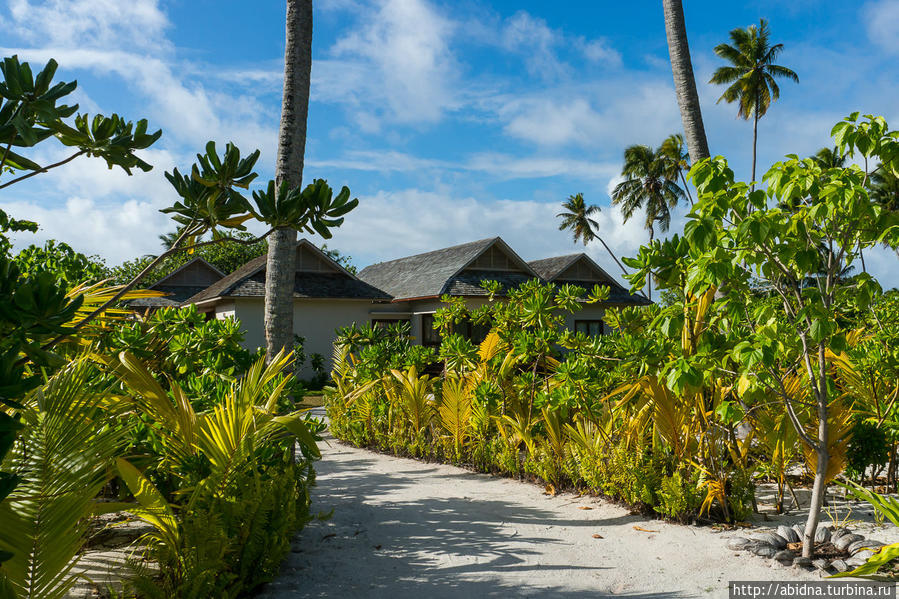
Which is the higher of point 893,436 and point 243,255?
point 243,255

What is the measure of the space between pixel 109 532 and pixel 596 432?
4.18m

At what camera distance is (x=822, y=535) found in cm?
436

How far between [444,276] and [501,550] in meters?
19.1

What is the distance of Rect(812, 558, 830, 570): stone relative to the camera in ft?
13.4

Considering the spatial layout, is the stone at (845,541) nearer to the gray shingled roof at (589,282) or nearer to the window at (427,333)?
the window at (427,333)

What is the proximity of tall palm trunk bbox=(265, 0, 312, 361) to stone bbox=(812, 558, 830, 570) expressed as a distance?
226 inches

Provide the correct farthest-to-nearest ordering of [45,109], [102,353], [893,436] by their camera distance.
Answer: [893,436] → [102,353] → [45,109]

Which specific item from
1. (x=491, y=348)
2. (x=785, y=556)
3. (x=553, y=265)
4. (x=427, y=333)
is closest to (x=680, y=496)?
(x=785, y=556)

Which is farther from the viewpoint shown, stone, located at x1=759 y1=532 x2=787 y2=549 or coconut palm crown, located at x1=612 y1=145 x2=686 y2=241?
coconut palm crown, located at x1=612 y1=145 x2=686 y2=241

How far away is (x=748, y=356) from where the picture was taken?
12.1ft

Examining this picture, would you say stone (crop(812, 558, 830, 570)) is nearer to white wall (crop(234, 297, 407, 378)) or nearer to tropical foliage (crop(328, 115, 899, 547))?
tropical foliage (crop(328, 115, 899, 547))

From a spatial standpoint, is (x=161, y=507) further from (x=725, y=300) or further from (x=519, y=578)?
(x=725, y=300)

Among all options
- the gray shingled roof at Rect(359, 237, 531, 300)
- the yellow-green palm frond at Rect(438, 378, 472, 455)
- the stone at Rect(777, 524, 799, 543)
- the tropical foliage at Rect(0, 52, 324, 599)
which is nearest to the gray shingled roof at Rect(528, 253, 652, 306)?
the gray shingled roof at Rect(359, 237, 531, 300)

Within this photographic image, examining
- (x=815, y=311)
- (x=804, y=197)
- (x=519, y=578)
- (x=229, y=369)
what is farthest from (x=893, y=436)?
(x=229, y=369)
